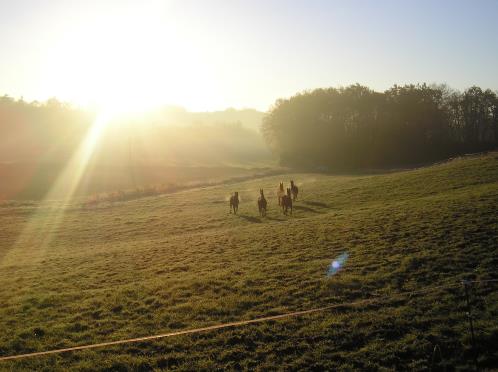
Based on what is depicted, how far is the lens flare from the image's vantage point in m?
16.3

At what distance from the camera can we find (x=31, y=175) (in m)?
89.4

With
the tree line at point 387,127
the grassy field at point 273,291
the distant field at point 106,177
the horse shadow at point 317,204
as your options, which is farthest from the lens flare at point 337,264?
the tree line at point 387,127

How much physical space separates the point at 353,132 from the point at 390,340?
8685 cm

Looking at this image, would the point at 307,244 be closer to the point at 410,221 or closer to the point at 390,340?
the point at 410,221

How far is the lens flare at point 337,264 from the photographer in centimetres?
1629

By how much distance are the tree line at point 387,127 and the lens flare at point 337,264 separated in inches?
2627

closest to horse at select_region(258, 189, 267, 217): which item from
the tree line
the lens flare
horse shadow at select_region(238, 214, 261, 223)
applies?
horse shadow at select_region(238, 214, 261, 223)

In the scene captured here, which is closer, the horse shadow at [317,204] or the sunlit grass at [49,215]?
the sunlit grass at [49,215]

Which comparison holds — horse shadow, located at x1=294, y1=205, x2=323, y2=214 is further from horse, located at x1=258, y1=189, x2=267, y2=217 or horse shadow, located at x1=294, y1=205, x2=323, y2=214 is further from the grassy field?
horse, located at x1=258, y1=189, x2=267, y2=217

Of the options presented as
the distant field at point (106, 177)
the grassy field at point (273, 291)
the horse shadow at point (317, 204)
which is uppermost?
the distant field at point (106, 177)

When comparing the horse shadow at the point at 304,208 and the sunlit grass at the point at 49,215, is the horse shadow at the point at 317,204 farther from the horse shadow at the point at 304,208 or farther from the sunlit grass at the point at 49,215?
the sunlit grass at the point at 49,215

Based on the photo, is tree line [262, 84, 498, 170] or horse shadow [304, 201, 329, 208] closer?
horse shadow [304, 201, 329, 208]

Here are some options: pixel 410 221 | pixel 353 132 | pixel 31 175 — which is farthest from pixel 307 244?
pixel 31 175

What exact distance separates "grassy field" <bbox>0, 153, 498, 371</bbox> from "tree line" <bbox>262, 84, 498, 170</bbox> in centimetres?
5821
